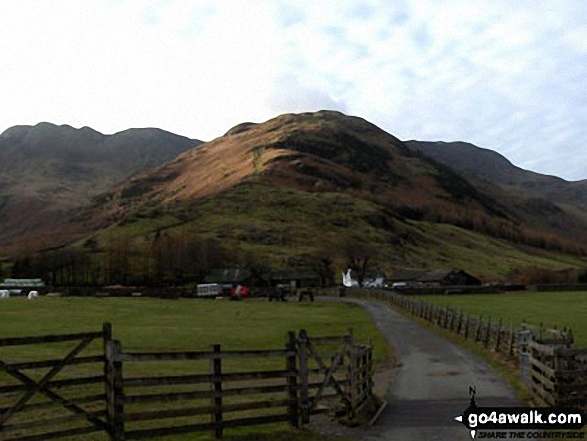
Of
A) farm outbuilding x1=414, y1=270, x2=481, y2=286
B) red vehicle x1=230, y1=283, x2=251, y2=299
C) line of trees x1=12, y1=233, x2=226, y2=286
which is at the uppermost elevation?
line of trees x1=12, y1=233, x2=226, y2=286

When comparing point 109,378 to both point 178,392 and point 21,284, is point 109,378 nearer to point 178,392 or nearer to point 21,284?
point 178,392

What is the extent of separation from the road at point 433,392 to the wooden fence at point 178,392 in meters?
1.44

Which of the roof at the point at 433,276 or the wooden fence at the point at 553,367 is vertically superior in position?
the roof at the point at 433,276

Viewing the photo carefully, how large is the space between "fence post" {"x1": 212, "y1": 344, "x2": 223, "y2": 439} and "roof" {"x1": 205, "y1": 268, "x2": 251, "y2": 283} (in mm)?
141673

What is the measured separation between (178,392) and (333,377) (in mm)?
4965

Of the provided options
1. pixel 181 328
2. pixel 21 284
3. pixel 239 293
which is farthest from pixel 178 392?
pixel 21 284

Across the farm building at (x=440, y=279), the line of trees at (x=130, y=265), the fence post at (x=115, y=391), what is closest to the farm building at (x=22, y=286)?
the line of trees at (x=130, y=265)

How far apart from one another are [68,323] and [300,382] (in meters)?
47.5

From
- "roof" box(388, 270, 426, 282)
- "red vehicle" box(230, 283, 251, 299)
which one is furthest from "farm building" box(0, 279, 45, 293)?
"roof" box(388, 270, 426, 282)

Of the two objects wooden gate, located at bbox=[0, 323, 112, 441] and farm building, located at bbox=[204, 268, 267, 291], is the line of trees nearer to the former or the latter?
farm building, located at bbox=[204, 268, 267, 291]

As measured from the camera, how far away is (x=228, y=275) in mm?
161250

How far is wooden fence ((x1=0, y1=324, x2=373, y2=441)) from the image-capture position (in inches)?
586

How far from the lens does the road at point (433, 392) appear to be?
18.7 m

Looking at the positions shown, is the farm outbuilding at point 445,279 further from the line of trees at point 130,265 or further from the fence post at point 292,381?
the fence post at point 292,381
